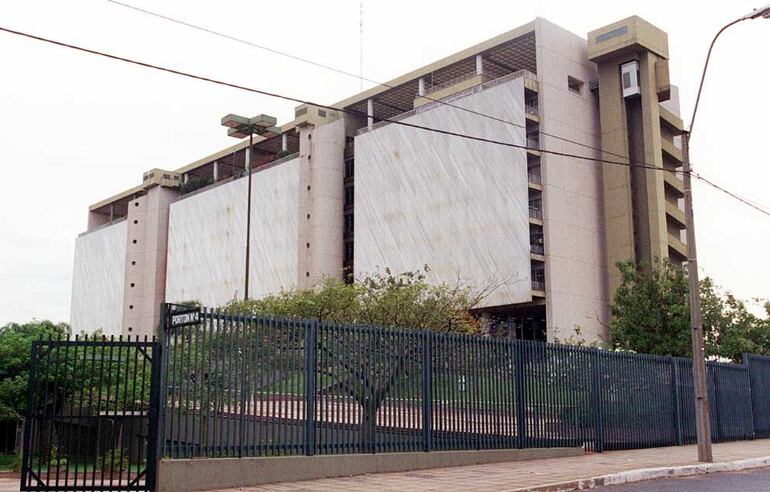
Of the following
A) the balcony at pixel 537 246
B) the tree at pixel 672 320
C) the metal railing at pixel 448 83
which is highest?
the metal railing at pixel 448 83

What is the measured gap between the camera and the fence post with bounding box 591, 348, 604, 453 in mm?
18094

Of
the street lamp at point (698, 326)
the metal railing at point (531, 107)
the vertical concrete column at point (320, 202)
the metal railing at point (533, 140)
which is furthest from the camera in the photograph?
the vertical concrete column at point (320, 202)

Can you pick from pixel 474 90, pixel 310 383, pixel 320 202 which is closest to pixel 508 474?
pixel 310 383

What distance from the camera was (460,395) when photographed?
15258 mm

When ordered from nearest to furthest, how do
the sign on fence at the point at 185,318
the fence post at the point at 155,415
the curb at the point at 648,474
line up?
the fence post at the point at 155,415 → the sign on fence at the point at 185,318 → the curb at the point at 648,474

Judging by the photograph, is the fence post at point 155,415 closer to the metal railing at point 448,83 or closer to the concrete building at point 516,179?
the concrete building at point 516,179

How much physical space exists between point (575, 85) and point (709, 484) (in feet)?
178

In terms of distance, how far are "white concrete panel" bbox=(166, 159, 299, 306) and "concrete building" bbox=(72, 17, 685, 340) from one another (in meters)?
1.93

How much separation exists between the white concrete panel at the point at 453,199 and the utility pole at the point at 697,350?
3991 centimetres

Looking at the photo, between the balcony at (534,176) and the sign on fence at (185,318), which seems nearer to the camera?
the sign on fence at (185,318)

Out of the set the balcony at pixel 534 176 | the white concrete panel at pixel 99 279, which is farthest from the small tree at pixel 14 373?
the white concrete panel at pixel 99 279

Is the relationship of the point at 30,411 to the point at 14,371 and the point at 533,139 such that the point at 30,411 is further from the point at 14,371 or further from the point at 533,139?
the point at 533,139

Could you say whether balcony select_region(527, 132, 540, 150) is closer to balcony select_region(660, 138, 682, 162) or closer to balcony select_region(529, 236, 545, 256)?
balcony select_region(529, 236, 545, 256)

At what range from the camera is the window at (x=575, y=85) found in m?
63.2
